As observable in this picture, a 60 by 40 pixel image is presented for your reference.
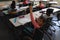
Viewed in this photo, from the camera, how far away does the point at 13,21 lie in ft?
8.20

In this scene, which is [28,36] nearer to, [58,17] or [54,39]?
[54,39]

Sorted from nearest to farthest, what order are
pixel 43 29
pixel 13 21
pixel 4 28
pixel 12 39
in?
pixel 43 29, pixel 13 21, pixel 12 39, pixel 4 28

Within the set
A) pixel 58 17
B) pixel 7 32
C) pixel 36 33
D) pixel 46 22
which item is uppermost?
pixel 46 22

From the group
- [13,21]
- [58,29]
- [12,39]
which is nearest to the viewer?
[13,21]

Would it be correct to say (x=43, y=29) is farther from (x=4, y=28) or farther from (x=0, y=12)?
(x=0, y=12)

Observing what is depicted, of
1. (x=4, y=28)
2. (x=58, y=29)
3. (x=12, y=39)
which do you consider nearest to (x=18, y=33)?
(x=12, y=39)

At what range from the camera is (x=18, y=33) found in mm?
2760

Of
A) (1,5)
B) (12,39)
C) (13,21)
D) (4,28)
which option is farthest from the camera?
(1,5)

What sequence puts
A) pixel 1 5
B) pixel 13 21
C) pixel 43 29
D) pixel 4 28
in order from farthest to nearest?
pixel 1 5 < pixel 4 28 < pixel 13 21 < pixel 43 29

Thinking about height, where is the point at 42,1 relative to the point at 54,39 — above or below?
above

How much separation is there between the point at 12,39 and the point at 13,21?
0.57 m

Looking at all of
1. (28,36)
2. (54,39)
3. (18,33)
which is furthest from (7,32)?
(54,39)

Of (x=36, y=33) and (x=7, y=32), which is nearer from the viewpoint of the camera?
(x=36, y=33)

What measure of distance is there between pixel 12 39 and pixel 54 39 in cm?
101
